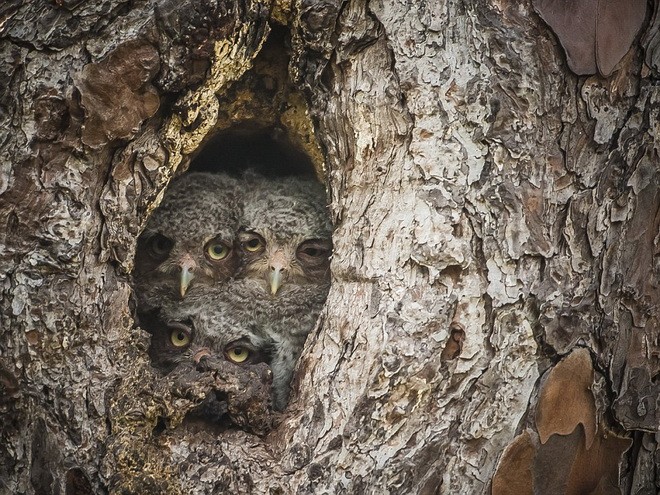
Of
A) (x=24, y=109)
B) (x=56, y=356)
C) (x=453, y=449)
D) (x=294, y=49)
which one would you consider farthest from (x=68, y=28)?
(x=453, y=449)

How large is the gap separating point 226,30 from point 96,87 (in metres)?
0.49

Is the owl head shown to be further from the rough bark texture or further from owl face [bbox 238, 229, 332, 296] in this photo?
the rough bark texture

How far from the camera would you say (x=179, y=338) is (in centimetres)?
342

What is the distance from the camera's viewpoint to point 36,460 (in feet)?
8.17

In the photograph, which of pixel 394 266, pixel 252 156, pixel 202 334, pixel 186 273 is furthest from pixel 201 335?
pixel 394 266

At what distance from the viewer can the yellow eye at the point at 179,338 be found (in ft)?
11.2

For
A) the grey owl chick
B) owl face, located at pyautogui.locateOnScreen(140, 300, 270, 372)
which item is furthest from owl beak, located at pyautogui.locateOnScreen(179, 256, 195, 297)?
the grey owl chick

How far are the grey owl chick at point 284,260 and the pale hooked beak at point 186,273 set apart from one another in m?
0.22

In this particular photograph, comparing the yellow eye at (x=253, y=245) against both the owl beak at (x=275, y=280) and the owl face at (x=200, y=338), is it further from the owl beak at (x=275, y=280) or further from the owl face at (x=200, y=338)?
the owl face at (x=200, y=338)

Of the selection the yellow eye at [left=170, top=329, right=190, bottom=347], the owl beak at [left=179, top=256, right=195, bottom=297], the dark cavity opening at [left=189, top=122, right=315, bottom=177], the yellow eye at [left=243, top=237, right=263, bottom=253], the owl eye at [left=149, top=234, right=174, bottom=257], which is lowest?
the yellow eye at [left=170, top=329, right=190, bottom=347]

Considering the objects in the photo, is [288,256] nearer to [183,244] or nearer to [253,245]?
[253,245]

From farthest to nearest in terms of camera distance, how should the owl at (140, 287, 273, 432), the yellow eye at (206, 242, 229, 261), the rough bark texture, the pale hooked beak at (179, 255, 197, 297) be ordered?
the yellow eye at (206, 242, 229, 261)
the pale hooked beak at (179, 255, 197, 297)
the owl at (140, 287, 273, 432)
the rough bark texture

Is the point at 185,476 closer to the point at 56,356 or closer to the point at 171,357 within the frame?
the point at 56,356

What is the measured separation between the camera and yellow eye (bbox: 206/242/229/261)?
3.64 metres
